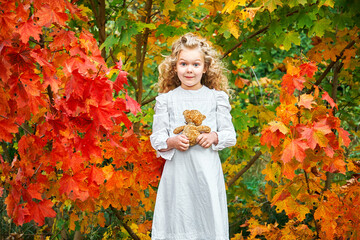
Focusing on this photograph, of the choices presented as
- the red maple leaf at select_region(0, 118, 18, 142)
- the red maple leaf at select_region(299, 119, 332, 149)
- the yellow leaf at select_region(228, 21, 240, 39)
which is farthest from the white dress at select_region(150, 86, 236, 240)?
the red maple leaf at select_region(0, 118, 18, 142)

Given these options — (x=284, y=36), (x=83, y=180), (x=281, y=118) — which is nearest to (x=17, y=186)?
(x=83, y=180)

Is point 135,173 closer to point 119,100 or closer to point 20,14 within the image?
point 119,100

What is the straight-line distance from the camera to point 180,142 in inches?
91.9

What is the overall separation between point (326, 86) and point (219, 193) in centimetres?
192

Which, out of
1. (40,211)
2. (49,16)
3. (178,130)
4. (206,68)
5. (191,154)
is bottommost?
(40,211)

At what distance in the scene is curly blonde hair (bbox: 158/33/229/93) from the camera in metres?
2.56

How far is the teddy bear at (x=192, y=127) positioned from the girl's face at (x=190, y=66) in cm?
19

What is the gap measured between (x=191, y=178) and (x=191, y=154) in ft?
0.45

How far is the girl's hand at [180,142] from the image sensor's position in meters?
2.33

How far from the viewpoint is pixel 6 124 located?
6.69 ft

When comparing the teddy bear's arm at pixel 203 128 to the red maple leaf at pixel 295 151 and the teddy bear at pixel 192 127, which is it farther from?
the red maple leaf at pixel 295 151

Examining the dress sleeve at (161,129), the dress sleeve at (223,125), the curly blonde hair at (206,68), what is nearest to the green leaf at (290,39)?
the curly blonde hair at (206,68)

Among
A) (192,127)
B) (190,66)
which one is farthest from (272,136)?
(190,66)

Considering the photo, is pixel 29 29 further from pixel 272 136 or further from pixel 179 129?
pixel 272 136
